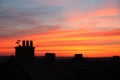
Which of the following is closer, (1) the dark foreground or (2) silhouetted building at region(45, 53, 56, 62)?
(1) the dark foreground

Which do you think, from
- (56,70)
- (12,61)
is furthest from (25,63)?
(56,70)

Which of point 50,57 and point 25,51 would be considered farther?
point 50,57

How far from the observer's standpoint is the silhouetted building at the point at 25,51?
1017 inches

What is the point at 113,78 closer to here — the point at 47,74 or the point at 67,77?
the point at 67,77

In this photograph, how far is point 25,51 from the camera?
86.1 feet

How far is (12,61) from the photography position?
82.1ft

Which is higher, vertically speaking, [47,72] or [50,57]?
[50,57]

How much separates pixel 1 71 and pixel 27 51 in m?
2.89

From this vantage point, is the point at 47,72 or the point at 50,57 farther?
the point at 50,57

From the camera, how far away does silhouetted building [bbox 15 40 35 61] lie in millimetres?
25825

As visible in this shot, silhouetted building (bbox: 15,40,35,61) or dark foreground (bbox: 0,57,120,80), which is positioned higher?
silhouetted building (bbox: 15,40,35,61)

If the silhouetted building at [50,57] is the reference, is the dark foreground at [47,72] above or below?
below

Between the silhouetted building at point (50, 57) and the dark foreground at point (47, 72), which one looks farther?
the silhouetted building at point (50, 57)

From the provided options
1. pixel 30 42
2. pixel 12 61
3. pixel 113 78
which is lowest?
pixel 113 78
